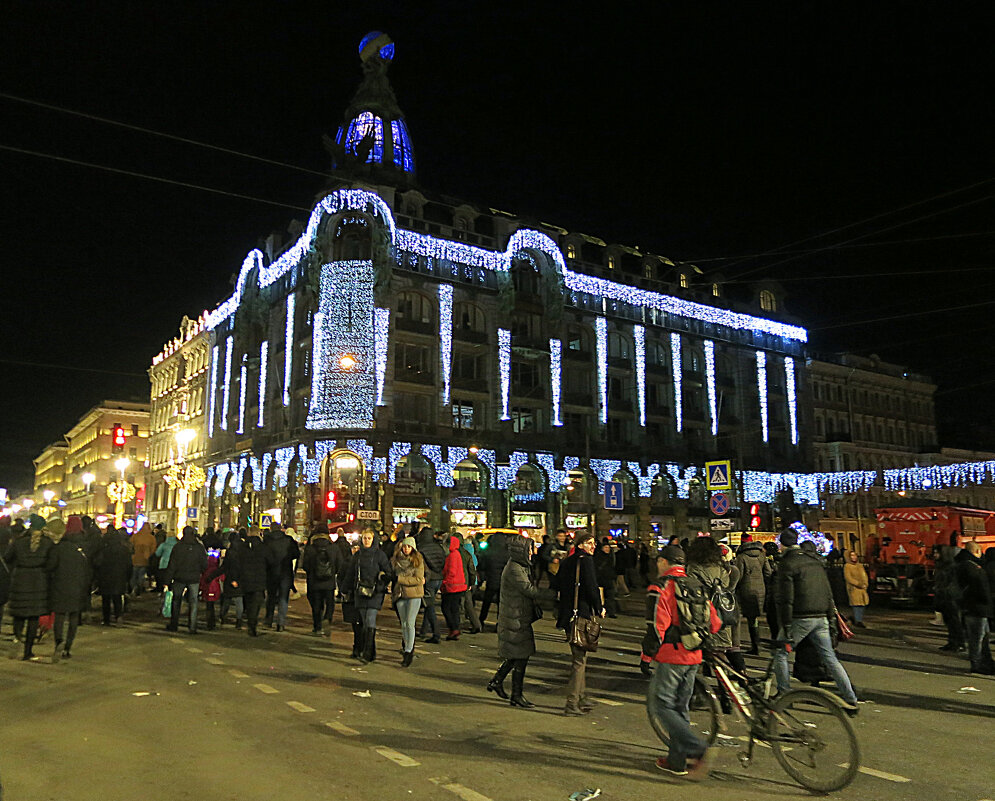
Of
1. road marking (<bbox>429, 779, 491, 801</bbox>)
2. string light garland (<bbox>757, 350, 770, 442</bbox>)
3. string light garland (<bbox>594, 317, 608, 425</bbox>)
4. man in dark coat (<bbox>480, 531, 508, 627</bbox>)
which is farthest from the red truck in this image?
string light garland (<bbox>757, 350, 770, 442</bbox>)

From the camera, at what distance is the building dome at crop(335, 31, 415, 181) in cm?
4791

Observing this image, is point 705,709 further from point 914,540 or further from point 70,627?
point 914,540

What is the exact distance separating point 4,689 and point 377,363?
34.2 metres

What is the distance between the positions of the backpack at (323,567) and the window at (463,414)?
1229 inches

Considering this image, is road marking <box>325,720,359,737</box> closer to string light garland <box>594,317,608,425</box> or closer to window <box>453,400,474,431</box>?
window <box>453,400,474,431</box>

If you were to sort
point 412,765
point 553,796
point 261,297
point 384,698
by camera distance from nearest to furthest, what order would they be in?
point 553,796
point 412,765
point 384,698
point 261,297

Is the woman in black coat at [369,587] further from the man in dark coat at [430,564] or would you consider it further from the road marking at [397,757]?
the road marking at [397,757]

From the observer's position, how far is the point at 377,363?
43.1 metres

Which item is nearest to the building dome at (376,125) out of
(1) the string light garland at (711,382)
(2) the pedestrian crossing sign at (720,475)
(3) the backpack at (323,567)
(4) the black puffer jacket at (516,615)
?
(1) the string light garland at (711,382)

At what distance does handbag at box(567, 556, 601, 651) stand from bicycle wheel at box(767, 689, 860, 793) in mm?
2542

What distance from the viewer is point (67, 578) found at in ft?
39.0

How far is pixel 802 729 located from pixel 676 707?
0.91m

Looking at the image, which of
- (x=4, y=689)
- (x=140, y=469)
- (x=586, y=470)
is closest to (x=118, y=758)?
(x=4, y=689)

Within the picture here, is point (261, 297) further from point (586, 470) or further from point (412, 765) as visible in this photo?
point (412, 765)
